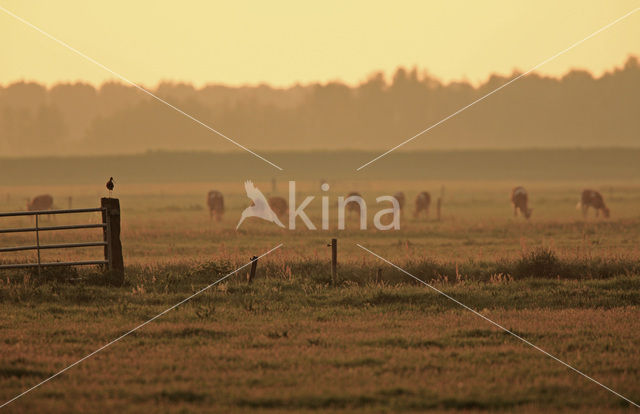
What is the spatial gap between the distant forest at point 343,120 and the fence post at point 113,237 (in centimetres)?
16542

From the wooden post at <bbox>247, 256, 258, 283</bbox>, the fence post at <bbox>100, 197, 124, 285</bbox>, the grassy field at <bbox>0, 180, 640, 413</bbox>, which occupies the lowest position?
the grassy field at <bbox>0, 180, 640, 413</bbox>

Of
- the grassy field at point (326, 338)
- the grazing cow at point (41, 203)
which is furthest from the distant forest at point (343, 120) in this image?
the grassy field at point (326, 338)

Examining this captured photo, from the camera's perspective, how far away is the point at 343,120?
7608 inches

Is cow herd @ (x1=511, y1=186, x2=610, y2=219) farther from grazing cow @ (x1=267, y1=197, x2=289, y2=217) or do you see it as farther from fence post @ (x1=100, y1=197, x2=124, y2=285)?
fence post @ (x1=100, y1=197, x2=124, y2=285)

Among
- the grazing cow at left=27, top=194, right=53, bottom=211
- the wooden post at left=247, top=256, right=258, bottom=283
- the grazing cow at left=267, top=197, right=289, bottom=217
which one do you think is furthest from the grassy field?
the grazing cow at left=27, top=194, right=53, bottom=211

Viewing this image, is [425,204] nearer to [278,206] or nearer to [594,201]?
[278,206]

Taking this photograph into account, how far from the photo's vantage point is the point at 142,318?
13539 mm

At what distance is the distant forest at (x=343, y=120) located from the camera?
183875mm

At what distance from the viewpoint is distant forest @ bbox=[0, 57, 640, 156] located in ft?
603

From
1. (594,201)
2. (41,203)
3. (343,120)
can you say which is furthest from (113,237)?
(343,120)

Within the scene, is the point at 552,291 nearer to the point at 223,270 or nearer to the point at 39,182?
the point at 223,270

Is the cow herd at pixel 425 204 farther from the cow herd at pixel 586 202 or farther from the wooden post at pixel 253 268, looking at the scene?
the wooden post at pixel 253 268

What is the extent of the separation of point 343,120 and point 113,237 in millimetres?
178534

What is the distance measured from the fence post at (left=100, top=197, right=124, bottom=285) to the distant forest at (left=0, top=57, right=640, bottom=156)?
16542 cm
